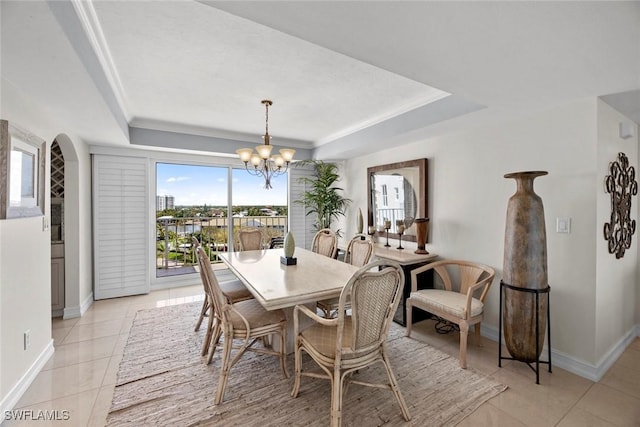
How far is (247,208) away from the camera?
17.8ft

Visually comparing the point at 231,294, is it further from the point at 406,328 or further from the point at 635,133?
the point at 635,133

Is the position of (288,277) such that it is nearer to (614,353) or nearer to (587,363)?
(587,363)

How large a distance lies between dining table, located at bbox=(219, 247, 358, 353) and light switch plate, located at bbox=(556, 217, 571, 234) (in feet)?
5.95

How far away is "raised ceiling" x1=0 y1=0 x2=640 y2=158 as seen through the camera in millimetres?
1357

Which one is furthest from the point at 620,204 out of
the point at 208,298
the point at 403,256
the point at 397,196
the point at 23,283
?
the point at 23,283

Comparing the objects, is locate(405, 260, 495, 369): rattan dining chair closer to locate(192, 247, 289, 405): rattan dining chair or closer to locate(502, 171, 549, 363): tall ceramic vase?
locate(502, 171, 549, 363): tall ceramic vase

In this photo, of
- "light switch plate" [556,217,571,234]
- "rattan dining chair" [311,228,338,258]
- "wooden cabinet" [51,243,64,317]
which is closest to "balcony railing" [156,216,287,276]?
"rattan dining chair" [311,228,338,258]

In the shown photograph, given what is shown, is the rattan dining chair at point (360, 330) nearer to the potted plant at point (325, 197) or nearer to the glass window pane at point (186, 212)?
Answer: the potted plant at point (325, 197)

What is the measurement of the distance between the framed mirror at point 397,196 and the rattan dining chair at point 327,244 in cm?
90

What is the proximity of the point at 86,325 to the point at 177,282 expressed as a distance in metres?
1.58

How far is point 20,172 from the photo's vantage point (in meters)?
2.11

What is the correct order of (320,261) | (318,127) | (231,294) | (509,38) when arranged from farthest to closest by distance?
(318,127), (320,261), (231,294), (509,38)

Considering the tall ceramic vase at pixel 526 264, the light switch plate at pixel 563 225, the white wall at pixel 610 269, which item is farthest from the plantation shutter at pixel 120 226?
the white wall at pixel 610 269

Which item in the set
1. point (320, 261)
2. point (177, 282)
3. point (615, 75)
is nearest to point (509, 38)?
point (615, 75)
